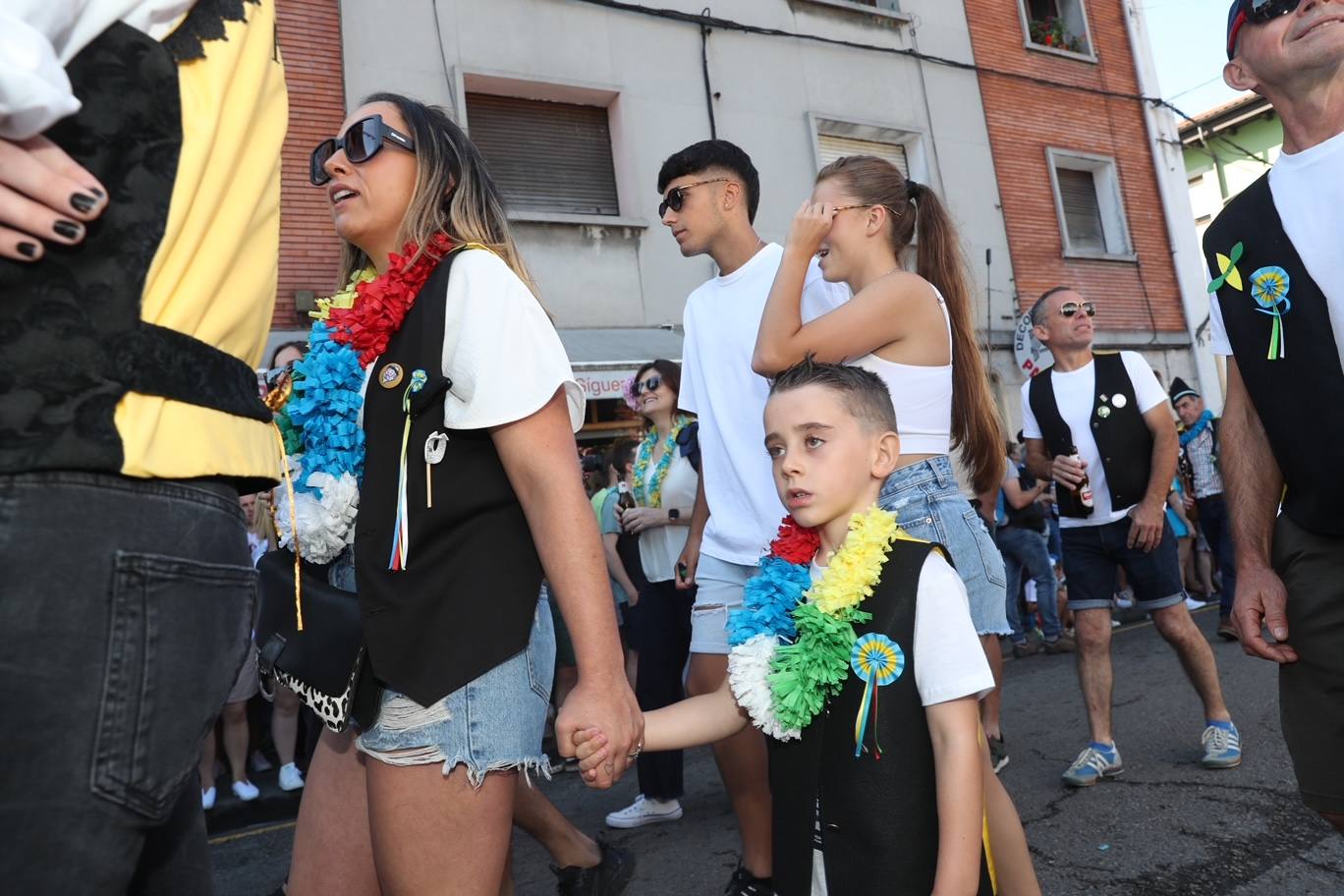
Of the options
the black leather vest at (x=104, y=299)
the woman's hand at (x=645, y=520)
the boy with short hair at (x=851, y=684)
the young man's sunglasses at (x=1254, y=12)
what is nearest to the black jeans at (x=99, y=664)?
the black leather vest at (x=104, y=299)

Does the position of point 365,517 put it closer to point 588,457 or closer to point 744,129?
point 588,457

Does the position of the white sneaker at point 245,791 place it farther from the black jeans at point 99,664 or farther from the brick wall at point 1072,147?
the brick wall at point 1072,147

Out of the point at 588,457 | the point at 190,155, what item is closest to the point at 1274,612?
the point at 190,155

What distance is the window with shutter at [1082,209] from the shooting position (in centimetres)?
1634

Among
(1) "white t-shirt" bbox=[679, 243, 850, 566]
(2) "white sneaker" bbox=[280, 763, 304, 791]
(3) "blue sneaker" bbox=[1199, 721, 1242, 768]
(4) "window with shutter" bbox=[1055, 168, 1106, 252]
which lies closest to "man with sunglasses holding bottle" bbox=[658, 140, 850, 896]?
(1) "white t-shirt" bbox=[679, 243, 850, 566]

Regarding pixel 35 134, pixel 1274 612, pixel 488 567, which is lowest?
pixel 1274 612

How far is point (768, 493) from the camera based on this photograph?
11.1ft

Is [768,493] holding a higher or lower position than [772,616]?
higher

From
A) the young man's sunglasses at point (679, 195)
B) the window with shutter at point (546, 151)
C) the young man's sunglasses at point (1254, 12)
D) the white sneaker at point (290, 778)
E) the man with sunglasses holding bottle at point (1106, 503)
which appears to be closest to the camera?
the young man's sunglasses at point (1254, 12)

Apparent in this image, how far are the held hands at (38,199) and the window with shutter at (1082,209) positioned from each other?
54.9 ft

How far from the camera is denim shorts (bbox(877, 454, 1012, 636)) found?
113 inches

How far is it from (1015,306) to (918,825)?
→ 13.9 m

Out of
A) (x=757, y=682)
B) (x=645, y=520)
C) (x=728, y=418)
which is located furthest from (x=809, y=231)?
(x=645, y=520)

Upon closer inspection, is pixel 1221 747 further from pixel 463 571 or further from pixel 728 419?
pixel 463 571
